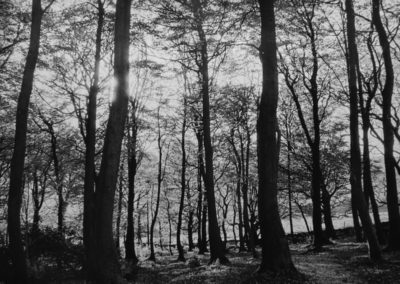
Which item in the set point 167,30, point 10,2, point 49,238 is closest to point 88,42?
point 10,2

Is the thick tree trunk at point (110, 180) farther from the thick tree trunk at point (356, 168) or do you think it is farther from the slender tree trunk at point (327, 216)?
the slender tree trunk at point (327, 216)

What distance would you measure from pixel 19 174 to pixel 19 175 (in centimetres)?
4

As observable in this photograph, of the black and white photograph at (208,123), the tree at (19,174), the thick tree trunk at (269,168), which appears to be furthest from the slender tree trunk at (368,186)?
the tree at (19,174)

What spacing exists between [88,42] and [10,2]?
509 cm

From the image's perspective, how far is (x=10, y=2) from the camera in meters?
15.4

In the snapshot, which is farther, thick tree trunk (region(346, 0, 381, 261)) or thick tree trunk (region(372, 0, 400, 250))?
thick tree trunk (region(372, 0, 400, 250))

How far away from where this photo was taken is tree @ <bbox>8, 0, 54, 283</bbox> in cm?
1066

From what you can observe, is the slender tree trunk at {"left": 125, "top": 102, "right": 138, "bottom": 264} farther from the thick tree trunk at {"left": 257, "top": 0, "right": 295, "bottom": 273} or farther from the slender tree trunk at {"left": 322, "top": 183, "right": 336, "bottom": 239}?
the slender tree trunk at {"left": 322, "top": 183, "right": 336, "bottom": 239}

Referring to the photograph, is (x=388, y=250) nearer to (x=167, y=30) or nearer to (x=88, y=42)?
(x=167, y=30)

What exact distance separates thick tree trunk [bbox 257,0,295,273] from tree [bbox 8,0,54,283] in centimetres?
738

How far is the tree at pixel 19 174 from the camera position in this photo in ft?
35.0

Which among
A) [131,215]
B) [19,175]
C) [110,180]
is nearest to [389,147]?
[110,180]

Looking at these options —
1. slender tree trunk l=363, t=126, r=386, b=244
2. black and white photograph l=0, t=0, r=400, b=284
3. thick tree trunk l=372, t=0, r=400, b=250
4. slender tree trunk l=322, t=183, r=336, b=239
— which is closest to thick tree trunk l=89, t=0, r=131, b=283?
black and white photograph l=0, t=0, r=400, b=284

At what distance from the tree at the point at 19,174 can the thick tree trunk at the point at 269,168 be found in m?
7.38
